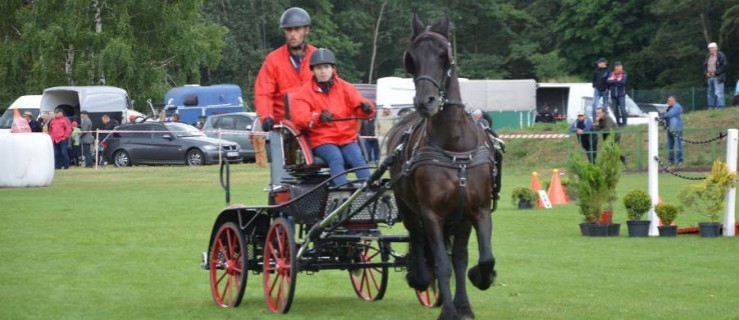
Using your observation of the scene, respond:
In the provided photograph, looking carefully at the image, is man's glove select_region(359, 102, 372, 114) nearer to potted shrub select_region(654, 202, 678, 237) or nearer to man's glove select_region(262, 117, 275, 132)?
man's glove select_region(262, 117, 275, 132)

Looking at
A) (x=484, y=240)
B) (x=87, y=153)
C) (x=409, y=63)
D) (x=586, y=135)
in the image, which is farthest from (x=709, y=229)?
(x=87, y=153)

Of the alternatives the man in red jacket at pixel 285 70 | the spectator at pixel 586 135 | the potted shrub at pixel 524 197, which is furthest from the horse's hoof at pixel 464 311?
the spectator at pixel 586 135

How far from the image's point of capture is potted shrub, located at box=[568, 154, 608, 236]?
57.2 feet

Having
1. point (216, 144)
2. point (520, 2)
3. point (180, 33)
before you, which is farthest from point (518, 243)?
point (520, 2)

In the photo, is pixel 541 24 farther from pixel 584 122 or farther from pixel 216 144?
pixel 584 122

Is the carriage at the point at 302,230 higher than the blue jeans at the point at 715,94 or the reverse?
the reverse

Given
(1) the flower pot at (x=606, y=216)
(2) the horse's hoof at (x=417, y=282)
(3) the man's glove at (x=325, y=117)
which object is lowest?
(1) the flower pot at (x=606, y=216)

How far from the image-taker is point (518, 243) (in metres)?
16.9

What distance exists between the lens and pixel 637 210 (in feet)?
57.6

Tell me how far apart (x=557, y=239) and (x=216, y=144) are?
24827mm

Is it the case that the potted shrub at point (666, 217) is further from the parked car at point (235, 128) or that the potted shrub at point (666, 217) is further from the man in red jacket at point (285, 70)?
the parked car at point (235, 128)

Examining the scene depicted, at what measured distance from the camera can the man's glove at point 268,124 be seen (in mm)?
11305

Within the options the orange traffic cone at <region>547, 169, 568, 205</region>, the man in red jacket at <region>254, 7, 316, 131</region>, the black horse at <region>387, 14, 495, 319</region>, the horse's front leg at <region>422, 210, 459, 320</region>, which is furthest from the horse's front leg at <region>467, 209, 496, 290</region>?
the orange traffic cone at <region>547, 169, 568, 205</region>

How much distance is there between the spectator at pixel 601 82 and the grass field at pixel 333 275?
9.51 m
